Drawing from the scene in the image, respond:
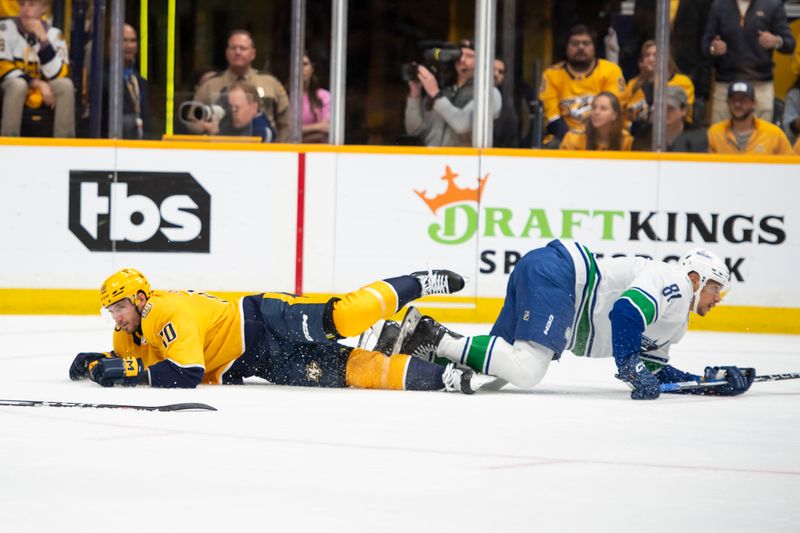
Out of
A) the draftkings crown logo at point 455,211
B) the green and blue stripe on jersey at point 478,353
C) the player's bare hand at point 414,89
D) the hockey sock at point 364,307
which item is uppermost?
the player's bare hand at point 414,89

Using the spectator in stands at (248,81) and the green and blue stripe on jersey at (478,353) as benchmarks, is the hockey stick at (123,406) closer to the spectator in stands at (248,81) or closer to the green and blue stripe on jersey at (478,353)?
the green and blue stripe on jersey at (478,353)

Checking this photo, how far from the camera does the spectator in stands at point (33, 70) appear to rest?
9969mm

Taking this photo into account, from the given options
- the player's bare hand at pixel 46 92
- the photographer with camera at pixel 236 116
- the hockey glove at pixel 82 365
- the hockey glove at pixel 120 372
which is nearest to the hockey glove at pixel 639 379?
the hockey glove at pixel 120 372

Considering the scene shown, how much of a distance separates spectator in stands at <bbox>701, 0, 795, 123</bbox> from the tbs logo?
3.62m

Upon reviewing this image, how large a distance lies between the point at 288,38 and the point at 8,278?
100 inches

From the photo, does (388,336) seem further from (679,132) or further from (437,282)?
(679,132)

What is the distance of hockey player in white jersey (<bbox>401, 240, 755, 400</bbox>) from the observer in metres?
6.00

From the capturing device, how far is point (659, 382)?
630cm

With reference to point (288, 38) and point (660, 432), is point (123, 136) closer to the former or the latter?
point (288, 38)

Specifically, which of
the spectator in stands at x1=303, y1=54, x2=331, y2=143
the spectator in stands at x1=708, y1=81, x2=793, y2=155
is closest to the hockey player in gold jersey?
the spectator in stands at x1=303, y1=54, x2=331, y2=143

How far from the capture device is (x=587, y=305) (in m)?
6.34

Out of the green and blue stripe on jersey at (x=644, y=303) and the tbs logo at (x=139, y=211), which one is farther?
the tbs logo at (x=139, y=211)

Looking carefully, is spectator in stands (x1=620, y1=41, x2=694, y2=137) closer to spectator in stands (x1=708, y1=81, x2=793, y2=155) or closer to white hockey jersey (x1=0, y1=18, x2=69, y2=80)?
spectator in stands (x1=708, y1=81, x2=793, y2=155)

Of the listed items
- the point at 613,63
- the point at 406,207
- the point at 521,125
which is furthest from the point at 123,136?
the point at 613,63
